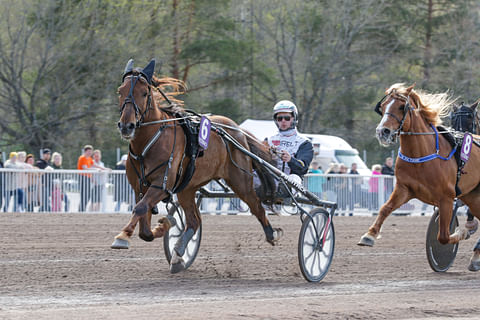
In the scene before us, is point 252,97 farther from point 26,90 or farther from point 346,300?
point 346,300

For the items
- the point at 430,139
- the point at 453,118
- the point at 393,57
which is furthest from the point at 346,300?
the point at 393,57

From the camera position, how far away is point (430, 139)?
25.7ft

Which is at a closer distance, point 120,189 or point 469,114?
point 469,114

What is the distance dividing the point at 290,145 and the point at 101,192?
26.8 ft

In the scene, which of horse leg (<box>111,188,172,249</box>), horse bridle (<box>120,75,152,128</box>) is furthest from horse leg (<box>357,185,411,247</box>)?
horse bridle (<box>120,75,152,128</box>)

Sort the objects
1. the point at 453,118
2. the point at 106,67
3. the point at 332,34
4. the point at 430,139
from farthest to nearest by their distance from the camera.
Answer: the point at 332,34 < the point at 106,67 < the point at 453,118 < the point at 430,139

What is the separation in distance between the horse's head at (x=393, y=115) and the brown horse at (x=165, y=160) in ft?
3.97

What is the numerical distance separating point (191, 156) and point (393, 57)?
26365 millimetres

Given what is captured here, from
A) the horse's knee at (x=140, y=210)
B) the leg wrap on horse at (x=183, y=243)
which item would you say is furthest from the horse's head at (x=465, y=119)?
the horse's knee at (x=140, y=210)

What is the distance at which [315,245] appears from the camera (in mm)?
7305

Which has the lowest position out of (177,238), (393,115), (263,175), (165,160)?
(177,238)

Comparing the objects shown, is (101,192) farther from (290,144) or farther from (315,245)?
(315,245)

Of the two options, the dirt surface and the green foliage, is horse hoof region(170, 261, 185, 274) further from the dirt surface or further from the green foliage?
the green foliage

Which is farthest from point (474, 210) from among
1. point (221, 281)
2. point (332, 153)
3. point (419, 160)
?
point (332, 153)
